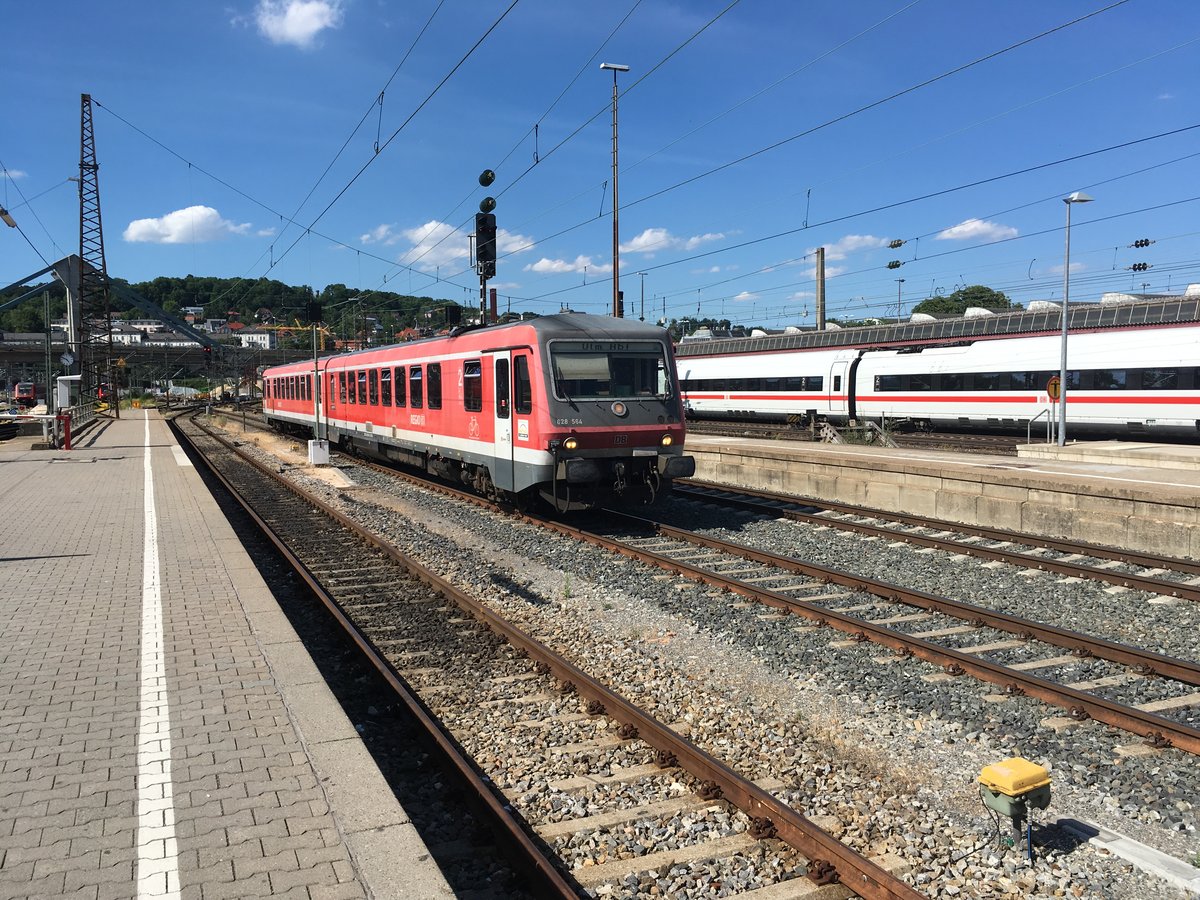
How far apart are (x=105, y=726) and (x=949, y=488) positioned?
12406mm

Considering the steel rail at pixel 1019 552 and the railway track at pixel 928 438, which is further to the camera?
the railway track at pixel 928 438

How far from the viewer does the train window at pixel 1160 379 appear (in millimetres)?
21609

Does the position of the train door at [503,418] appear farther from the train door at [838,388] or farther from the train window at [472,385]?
the train door at [838,388]

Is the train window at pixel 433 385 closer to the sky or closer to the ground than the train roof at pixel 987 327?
closer to the ground

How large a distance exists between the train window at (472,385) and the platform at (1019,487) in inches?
263

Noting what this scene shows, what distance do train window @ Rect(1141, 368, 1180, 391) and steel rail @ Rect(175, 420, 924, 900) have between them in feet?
68.3

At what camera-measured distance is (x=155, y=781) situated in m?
4.21

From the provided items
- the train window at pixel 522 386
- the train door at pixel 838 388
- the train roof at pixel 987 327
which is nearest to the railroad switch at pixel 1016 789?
the train window at pixel 522 386

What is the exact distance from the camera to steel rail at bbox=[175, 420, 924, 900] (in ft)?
12.0

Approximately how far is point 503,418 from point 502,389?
43 cm

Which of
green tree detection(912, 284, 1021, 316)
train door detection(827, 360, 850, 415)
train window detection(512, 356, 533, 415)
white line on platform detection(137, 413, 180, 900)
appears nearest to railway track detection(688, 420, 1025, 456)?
train door detection(827, 360, 850, 415)

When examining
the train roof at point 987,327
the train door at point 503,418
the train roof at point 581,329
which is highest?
the train roof at point 987,327

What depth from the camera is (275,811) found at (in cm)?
390

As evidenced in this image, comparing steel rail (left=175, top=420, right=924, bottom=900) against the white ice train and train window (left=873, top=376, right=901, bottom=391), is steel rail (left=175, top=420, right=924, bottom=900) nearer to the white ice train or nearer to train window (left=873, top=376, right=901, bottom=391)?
the white ice train
